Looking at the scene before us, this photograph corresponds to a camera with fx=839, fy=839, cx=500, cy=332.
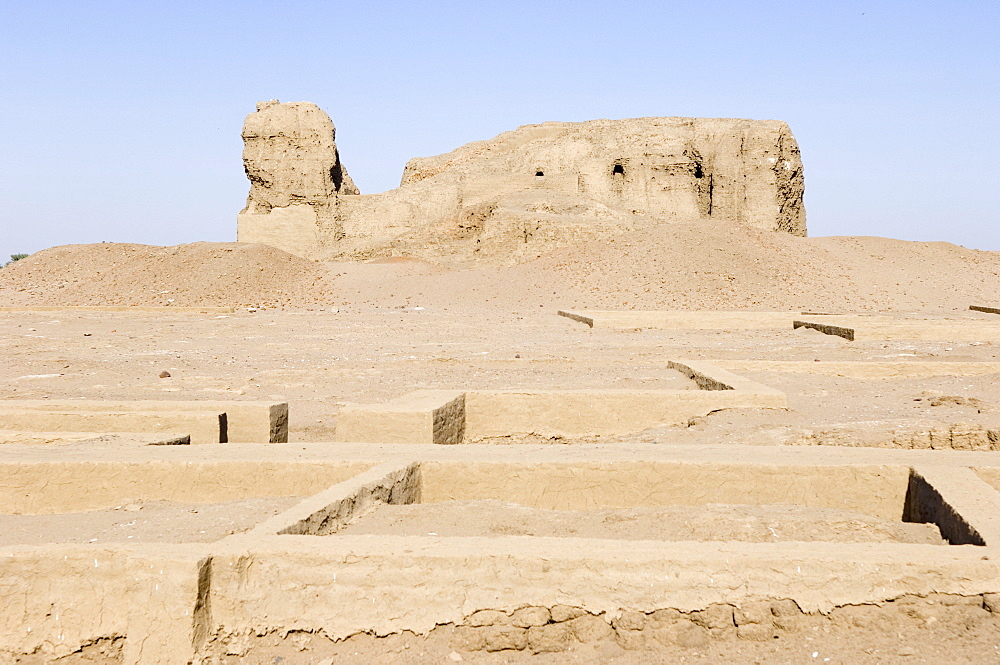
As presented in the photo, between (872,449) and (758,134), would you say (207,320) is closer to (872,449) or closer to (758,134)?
(872,449)

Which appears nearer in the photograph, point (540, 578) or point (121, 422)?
point (540, 578)

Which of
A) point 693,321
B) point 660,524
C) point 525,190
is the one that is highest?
point 525,190

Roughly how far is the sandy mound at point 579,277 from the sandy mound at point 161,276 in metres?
0.06

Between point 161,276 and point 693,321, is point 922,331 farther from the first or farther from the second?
point 161,276

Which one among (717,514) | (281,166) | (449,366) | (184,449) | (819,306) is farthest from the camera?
(281,166)

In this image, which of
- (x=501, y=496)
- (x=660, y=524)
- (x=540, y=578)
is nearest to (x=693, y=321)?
(x=501, y=496)

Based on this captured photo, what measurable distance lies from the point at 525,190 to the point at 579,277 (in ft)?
33.6

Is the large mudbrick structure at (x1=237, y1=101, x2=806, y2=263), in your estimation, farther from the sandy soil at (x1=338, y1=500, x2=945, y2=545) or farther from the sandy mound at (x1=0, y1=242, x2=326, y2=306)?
the sandy soil at (x1=338, y1=500, x2=945, y2=545)

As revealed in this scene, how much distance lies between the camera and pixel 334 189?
34656 millimetres

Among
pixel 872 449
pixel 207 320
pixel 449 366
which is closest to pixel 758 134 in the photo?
pixel 207 320

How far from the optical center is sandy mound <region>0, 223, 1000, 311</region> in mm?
23531

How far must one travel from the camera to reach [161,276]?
26.5 m

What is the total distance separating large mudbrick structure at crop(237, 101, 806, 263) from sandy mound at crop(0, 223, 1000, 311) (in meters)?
2.65

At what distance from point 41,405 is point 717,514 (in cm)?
518
